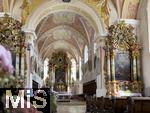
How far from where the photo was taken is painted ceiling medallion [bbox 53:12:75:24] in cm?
2183

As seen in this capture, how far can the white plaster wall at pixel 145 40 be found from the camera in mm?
14210

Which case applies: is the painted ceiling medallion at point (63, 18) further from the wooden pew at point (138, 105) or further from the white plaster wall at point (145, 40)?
the wooden pew at point (138, 105)

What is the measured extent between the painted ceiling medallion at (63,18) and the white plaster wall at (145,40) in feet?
25.7

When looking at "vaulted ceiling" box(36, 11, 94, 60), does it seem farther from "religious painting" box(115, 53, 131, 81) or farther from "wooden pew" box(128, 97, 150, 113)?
"wooden pew" box(128, 97, 150, 113)

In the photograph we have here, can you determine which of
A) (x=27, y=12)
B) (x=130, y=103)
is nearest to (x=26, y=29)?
(x=27, y=12)

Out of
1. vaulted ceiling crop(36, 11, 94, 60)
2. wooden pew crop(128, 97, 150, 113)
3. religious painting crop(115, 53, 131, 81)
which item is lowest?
wooden pew crop(128, 97, 150, 113)

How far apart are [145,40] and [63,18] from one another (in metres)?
9.74

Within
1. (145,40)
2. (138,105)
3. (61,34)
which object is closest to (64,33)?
(61,34)

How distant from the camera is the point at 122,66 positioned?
1516cm

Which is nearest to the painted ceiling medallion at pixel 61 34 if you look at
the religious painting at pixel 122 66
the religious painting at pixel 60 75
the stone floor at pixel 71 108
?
the religious painting at pixel 60 75

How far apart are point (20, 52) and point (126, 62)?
571cm

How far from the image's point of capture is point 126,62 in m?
15.2

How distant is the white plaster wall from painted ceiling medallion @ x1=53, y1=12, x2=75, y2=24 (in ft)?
25.7

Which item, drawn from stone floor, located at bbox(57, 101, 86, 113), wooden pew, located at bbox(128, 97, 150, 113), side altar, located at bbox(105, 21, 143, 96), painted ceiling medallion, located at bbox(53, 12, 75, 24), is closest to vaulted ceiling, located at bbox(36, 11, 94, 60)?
painted ceiling medallion, located at bbox(53, 12, 75, 24)
